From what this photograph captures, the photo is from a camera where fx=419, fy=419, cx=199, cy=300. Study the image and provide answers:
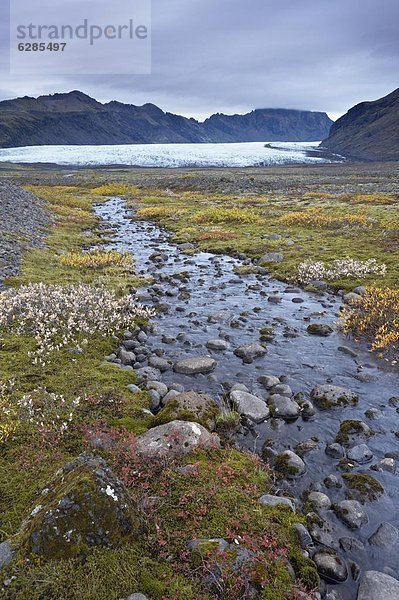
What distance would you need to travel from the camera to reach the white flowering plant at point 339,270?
1928cm

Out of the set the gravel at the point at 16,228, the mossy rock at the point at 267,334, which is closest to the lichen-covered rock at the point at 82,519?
the mossy rock at the point at 267,334

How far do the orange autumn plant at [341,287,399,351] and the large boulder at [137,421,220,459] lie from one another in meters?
6.86

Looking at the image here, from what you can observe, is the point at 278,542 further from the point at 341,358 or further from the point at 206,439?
the point at 341,358

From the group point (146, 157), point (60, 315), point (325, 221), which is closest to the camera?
point (60, 315)

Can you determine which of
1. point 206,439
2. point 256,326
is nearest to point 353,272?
point 256,326

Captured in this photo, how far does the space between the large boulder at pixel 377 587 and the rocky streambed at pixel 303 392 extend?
0.01 m

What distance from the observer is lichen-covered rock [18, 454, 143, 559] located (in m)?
4.98

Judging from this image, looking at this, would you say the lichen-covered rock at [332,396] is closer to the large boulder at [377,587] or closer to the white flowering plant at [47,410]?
the large boulder at [377,587]

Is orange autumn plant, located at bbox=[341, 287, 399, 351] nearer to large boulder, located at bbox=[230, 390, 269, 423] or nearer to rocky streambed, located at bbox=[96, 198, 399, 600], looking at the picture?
rocky streambed, located at bbox=[96, 198, 399, 600]

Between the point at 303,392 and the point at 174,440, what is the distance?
4.06 metres

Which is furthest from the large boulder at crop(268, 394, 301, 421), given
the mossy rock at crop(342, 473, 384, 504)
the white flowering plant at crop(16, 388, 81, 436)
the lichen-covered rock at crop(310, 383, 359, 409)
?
the white flowering plant at crop(16, 388, 81, 436)

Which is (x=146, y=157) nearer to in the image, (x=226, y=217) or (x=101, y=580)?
(x=226, y=217)

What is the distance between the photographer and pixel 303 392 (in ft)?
33.4

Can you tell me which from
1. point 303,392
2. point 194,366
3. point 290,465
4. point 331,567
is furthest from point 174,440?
point 303,392
